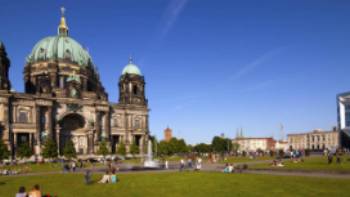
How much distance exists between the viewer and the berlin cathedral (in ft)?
258

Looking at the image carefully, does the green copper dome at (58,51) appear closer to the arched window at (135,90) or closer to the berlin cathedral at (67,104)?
the berlin cathedral at (67,104)

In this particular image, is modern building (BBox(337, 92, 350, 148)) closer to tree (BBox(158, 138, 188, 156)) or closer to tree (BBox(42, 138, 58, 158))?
tree (BBox(158, 138, 188, 156))

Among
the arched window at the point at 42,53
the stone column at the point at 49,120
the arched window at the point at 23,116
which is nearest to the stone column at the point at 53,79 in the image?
the arched window at the point at 42,53

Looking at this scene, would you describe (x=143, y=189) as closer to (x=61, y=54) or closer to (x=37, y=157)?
(x=37, y=157)

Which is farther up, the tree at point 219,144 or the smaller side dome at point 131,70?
the smaller side dome at point 131,70

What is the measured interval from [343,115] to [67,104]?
335 ft

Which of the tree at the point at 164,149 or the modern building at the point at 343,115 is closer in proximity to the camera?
the tree at the point at 164,149

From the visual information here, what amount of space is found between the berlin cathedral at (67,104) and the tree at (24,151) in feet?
12.5

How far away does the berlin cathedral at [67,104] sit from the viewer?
7867cm

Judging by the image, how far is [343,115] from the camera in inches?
5433

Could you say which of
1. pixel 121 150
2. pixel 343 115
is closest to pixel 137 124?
pixel 121 150

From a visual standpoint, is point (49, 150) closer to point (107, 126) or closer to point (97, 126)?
point (97, 126)

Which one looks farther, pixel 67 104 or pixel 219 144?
pixel 219 144

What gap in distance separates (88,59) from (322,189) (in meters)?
93.9
